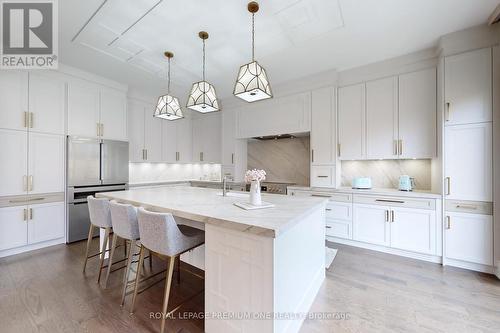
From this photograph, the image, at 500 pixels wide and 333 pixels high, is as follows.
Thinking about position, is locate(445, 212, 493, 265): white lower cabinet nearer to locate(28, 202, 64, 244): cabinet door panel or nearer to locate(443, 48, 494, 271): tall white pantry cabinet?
locate(443, 48, 494, 271): tall white pantry cabinet

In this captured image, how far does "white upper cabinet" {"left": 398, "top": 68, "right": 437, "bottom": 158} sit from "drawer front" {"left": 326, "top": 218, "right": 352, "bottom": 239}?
51.4 inches

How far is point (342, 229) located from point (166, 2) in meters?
3.70

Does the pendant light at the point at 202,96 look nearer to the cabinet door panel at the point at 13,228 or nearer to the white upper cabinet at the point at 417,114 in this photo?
the white upper cabinet at the point at 417,114

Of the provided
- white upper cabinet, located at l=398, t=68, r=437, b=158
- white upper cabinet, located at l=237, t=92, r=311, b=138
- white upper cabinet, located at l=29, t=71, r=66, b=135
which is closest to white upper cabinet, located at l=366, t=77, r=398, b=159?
white upper cabinet, located at l=398, t=68, r=437, b=158

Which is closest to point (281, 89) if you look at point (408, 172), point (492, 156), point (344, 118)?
point (344, 118)

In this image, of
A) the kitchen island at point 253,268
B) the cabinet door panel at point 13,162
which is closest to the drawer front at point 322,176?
the kitchen island at point 253,268

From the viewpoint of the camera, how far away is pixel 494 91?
2.34 meters

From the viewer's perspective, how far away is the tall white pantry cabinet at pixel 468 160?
237cm

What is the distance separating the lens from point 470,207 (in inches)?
96.3

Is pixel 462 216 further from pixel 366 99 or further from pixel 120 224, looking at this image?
pixel 120 224

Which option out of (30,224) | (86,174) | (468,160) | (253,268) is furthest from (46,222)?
(468,160)

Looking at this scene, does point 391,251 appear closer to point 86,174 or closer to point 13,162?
point 86,174

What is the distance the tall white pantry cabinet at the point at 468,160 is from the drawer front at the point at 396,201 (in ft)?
0.59

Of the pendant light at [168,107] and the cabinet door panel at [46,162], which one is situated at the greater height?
the pendant light at [168,107]
